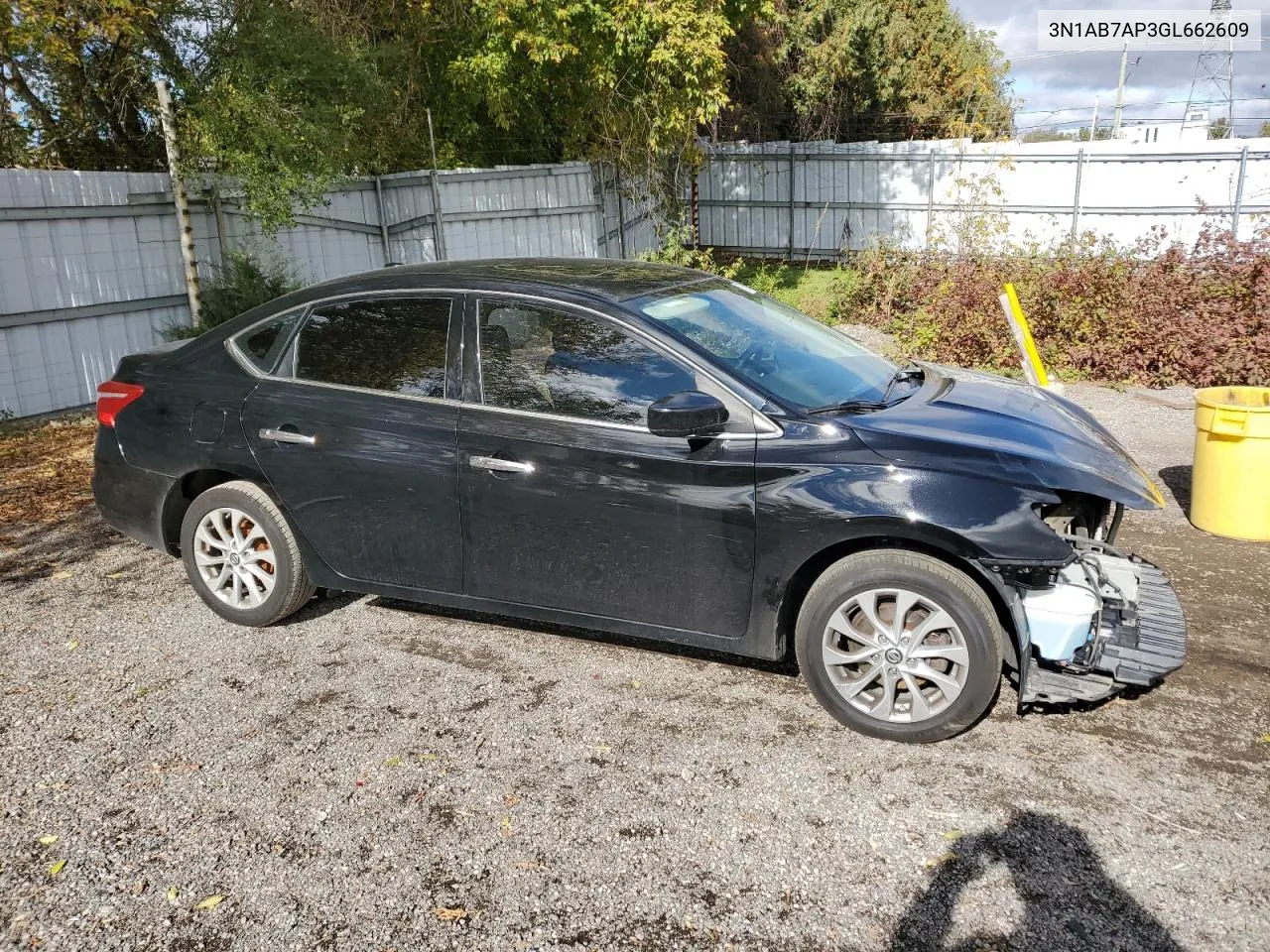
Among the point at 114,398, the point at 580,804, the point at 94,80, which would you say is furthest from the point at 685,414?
the point at 94,80

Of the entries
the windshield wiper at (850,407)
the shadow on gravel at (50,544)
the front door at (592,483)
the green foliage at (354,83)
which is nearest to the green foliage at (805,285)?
the green foliage at (354,83)

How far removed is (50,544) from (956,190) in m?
17.5

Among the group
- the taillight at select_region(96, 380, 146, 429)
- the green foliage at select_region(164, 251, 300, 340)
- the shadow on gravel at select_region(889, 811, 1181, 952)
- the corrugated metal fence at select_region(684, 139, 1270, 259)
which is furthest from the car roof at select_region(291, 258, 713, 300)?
the corrugated metal fence at select_region(684, 139, 1270, 259)

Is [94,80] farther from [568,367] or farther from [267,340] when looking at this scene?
[568,367]

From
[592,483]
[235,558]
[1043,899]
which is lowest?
[1043,899]

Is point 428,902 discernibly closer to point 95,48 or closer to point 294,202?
point 294,202

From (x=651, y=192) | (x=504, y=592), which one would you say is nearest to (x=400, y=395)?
(x=504, y=592)

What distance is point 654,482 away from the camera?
3883 millimetres

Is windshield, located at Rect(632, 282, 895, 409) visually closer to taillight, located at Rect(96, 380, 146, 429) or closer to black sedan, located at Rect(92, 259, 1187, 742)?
black sedan, located at Rect(92, 259, 1187, 742)

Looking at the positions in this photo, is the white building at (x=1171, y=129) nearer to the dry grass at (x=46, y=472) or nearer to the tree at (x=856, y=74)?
the tree at (x=856, y=74)

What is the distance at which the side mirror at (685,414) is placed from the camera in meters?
3.63

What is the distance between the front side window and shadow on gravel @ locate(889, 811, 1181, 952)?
196 cm

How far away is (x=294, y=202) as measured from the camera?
471 inches

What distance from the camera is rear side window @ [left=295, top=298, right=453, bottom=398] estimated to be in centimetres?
437
